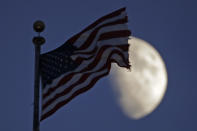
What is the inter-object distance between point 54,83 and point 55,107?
2.70 feet

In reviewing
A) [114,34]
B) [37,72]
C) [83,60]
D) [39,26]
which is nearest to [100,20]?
[114,34]

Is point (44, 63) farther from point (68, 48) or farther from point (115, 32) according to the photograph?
point (115, 32)

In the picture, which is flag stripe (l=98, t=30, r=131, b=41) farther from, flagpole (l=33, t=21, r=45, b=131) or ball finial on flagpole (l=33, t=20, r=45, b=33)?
flagpole (l=33, t=21, r=45, b=131)

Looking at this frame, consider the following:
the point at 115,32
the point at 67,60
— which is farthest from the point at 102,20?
the point at 67,60

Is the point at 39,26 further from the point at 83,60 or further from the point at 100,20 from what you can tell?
the point at 100,20

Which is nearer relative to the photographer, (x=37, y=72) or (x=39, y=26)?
(x=37, y=72)

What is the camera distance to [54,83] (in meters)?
20.5

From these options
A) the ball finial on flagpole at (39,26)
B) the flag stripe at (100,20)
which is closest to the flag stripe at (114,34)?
the flag stripe at (100,20)

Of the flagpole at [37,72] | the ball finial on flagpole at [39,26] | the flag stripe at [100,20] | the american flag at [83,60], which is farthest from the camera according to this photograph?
the flag stripe at [100,20]

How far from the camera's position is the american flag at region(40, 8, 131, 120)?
799 inches

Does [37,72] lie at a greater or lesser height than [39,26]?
lesser

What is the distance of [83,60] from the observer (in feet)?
70.0

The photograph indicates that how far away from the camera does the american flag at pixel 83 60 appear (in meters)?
20.3

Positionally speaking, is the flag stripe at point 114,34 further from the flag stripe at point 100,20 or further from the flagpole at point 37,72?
the flagpole at point 37,72
